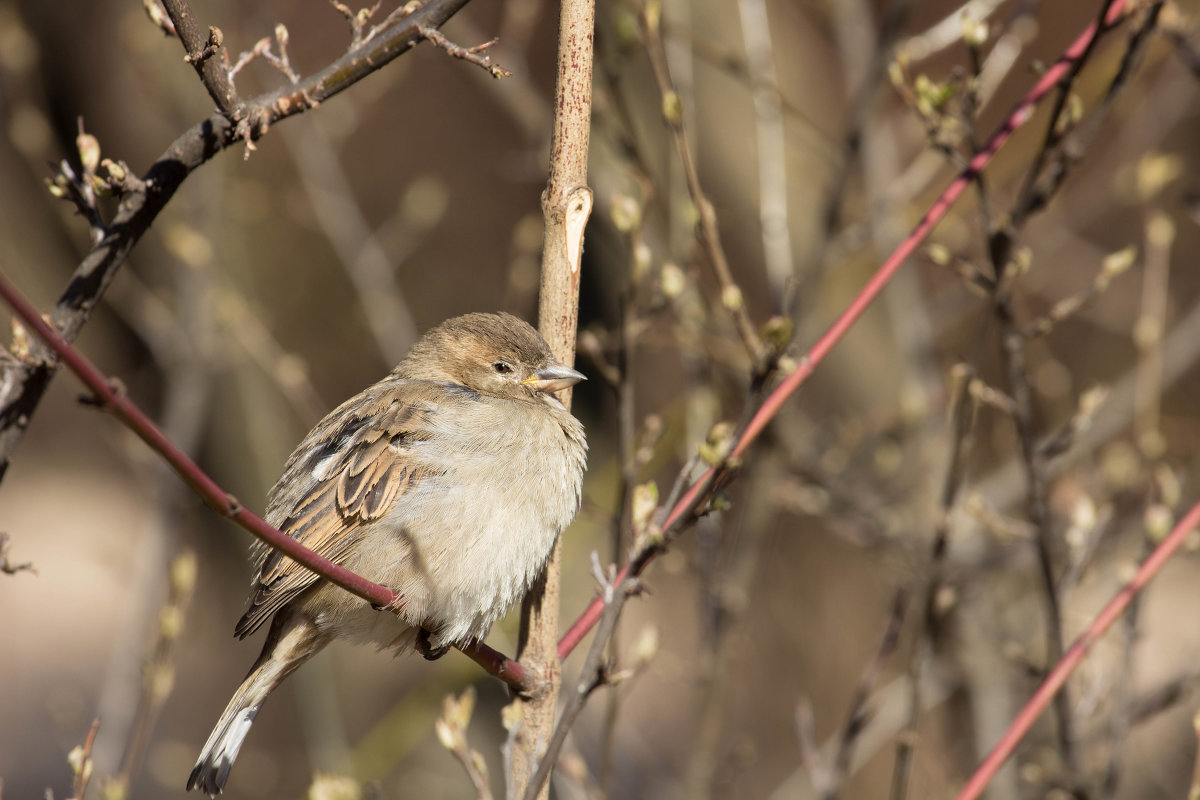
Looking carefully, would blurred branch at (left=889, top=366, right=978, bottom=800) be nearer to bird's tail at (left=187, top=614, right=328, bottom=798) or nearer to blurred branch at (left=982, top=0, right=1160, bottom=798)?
blurred branch at (left=982, top=0, right=1160, bottom=798)

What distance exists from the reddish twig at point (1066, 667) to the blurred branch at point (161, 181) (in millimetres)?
2237

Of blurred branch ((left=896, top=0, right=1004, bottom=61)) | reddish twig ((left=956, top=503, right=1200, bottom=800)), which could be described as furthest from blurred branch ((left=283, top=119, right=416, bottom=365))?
reddish twig ((left=956, top=503, right=1200, bottom=800))

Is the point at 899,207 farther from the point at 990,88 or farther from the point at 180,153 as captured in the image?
the point at 180,153

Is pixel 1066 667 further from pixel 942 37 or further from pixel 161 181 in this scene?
pixel 942 37

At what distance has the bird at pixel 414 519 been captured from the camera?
330cm

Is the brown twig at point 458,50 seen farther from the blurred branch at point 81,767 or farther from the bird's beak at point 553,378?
the blurred branch at point 81,767

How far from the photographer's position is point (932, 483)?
5312 mm

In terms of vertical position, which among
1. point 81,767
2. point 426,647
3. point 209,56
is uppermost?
point 209,56

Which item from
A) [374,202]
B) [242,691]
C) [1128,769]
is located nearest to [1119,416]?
[1128,769]

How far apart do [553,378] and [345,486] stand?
0.72 meters

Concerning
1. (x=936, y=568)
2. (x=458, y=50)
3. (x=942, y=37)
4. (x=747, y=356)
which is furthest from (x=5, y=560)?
(x=942, y=37)

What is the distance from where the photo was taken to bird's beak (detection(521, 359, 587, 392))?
3.32 meters

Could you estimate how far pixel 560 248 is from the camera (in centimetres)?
295

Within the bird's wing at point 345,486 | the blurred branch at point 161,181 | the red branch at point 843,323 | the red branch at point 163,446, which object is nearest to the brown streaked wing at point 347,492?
the bird's wing at point 345,486
